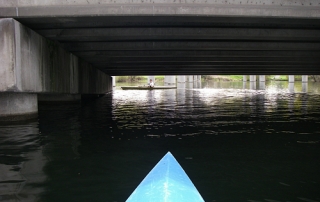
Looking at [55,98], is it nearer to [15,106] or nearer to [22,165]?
[15,106]

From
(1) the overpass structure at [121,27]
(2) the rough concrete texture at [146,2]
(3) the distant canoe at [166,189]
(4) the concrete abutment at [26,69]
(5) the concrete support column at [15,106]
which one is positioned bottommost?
(3) the distant canoe at [166,189]

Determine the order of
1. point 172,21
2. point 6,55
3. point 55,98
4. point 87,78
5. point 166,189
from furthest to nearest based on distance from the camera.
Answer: point 87,78 → point 55,98 → point 172,21 → point 6,55 → point 166,189

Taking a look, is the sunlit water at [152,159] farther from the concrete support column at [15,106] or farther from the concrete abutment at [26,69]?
the concrete abutment at [26,69]

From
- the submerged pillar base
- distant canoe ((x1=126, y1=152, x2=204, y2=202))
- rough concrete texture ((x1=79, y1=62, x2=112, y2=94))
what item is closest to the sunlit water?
distant canoe ((x1=126, y1=152, x2=204, y2=202))

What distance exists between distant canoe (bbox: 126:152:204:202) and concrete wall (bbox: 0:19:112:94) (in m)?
8.67

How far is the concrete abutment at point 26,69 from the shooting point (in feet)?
34.8

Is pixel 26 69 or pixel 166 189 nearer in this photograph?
pixel 166 189

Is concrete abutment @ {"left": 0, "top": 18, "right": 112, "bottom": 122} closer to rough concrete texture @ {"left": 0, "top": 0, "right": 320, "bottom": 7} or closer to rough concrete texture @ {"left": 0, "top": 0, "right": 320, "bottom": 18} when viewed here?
rough concrete texture @ {"left": 0, "top": 0, "right": 320, "bottom": 7}

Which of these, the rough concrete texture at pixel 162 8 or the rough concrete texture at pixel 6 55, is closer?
the rough concrete texture at pixel 162 8

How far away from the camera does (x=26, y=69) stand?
11.6m

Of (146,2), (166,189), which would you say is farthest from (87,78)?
(166,189)

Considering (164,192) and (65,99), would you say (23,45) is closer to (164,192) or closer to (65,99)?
(164,192)

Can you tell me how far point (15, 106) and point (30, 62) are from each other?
2159 millimetres

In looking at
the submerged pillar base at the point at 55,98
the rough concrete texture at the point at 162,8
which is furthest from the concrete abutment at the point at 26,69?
the submerged pillar base at the point at 55,98
